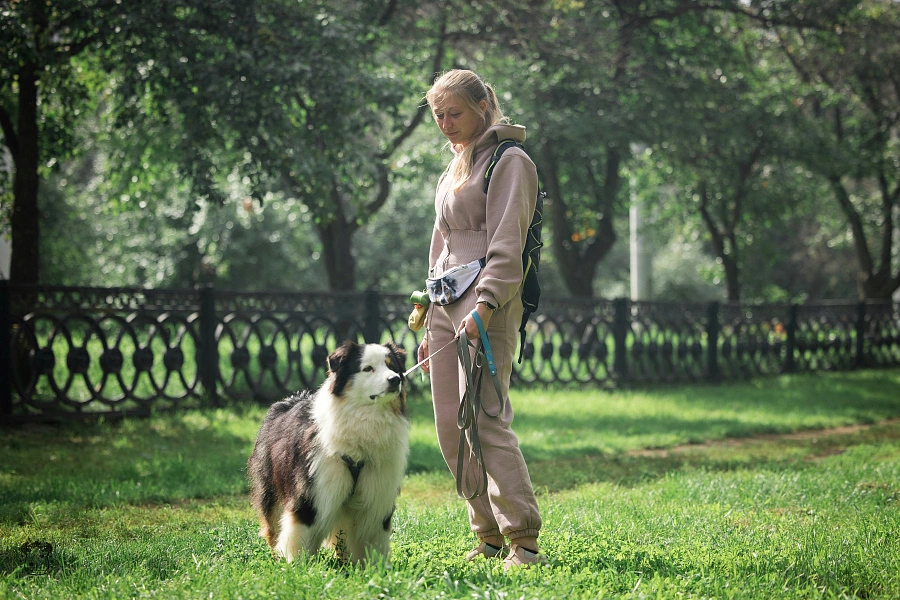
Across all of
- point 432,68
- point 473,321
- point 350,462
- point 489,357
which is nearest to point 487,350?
point 489,357

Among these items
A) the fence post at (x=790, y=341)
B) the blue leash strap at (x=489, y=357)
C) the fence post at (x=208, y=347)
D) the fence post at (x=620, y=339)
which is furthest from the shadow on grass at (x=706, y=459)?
the fence post at (x=790, y=341)

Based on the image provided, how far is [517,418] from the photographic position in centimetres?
1016

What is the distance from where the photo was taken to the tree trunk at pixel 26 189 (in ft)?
31.1

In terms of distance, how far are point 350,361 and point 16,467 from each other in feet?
14.7

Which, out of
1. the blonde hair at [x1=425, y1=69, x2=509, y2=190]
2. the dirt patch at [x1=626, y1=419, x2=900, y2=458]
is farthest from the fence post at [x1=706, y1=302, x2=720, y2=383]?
the blonde hair at [x1=425, y1=69, x2=509, y2=190]

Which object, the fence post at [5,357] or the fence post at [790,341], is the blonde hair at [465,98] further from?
the fence post at [790,341]

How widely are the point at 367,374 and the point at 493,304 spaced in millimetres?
736

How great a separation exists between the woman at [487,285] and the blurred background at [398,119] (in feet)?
4.85

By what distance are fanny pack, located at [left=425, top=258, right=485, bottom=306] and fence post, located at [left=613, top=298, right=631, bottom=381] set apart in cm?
1060

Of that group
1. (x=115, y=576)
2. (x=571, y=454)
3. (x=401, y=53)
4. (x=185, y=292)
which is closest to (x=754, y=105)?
(x=401, y=53)

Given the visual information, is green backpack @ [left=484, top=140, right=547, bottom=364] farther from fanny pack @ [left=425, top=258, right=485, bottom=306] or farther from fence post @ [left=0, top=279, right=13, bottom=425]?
fence post @ [left=0, top=279, right=13, bottom=425]

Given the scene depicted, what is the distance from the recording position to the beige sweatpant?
3.73 m

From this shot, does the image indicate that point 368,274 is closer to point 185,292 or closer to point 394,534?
point 185,292

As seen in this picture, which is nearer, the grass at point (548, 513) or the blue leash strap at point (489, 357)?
the grass at point (548, 513)
